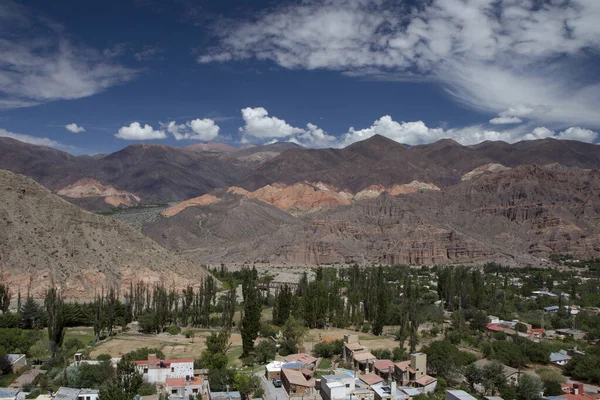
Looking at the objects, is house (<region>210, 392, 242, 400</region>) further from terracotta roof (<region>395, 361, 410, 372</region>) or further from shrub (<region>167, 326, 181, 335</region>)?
shrub (<region>167, 326, 181, 335</region>)

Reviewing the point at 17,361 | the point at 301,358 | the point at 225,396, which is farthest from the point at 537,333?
the point at 17,361

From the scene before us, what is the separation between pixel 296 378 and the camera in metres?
40.3

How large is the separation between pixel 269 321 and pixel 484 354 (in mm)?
26333

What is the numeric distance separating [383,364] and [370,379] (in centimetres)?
319

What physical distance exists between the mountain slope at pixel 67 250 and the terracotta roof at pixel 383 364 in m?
44.6

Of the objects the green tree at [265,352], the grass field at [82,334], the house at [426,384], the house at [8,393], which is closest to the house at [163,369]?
the house at [8,393]

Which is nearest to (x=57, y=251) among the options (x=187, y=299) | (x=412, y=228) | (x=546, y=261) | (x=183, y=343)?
(x=187, y=299)

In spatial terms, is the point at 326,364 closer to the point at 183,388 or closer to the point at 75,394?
the point at 183,388

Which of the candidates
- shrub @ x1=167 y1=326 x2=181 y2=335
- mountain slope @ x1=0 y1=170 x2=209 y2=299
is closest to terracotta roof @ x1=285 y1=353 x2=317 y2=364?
shrub @ x1=167 y1=326 x2=181 y2=335

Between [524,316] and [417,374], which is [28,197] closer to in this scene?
[417,374]

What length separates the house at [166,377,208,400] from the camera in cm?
3772

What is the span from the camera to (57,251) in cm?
7450

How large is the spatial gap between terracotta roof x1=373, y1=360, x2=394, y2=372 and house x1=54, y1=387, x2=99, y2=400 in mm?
21879

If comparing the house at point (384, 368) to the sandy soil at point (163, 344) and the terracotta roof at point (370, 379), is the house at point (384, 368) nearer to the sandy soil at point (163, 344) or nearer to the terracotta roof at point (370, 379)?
the terracotta roof at point (370, 379)
